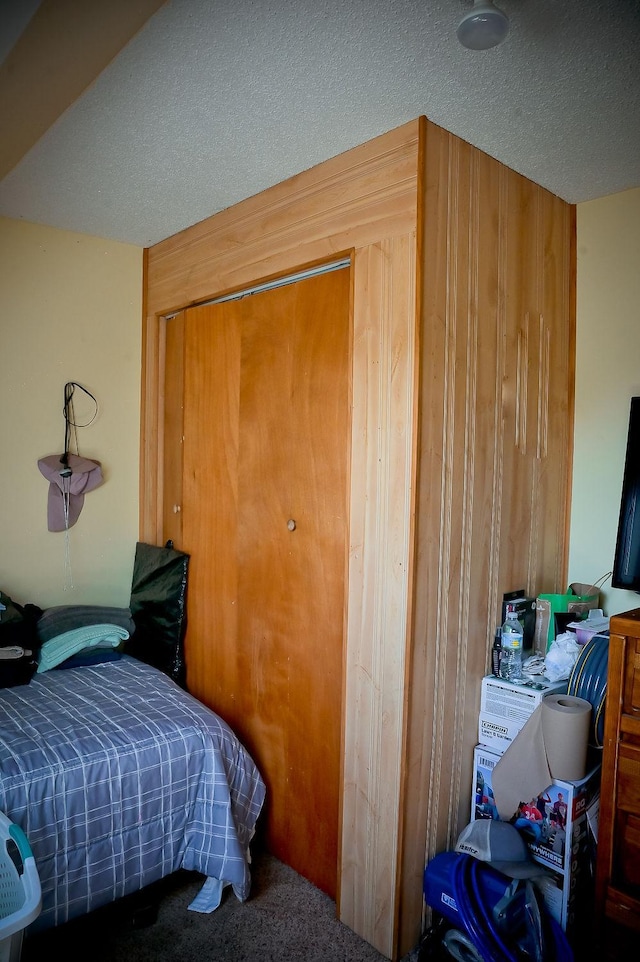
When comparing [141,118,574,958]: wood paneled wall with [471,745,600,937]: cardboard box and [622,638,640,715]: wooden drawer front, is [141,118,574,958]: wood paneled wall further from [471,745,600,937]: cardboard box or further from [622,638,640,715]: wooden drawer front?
[622,638,640,715]: wooden drawer front

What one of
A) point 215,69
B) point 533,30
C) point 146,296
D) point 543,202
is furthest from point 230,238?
point 533,30

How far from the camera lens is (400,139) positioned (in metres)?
1.93

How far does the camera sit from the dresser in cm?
174

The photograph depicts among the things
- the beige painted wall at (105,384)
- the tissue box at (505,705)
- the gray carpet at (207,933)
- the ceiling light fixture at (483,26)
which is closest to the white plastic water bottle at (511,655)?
the tissue box at (505,705)

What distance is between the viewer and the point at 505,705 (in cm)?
210

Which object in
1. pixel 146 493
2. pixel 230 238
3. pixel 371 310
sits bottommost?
pixel 146 493

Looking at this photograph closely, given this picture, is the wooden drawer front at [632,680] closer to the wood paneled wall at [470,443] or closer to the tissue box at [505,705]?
the tissue box at [505,705]

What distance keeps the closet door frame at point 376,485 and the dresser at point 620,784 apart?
0.58 meters

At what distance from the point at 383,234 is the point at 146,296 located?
65.8 inches

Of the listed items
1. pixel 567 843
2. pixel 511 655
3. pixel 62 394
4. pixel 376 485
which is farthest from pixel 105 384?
pixel 567 843

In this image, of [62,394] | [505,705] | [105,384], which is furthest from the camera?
[105,384]

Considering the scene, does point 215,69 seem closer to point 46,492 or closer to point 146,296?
point 146,296

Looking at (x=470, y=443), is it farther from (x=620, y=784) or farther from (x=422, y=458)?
(x=620, y=784)

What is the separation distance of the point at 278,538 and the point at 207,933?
133 centimetres
